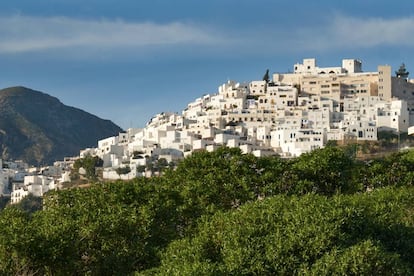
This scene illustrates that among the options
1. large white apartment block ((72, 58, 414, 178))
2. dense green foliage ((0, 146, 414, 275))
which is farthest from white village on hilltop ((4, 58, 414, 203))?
dense green foliage ((0, 146, 414, 275))

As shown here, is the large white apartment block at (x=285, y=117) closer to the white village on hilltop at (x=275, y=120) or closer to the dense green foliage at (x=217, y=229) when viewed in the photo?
the white village on hilltop at (x=275, y=120)

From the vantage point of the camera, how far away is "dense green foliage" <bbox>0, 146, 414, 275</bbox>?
18969 mm

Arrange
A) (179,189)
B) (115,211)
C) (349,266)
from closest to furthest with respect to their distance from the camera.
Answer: (349,266), (115,211), (179,189)

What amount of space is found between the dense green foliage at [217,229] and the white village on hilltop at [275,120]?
51.3 m

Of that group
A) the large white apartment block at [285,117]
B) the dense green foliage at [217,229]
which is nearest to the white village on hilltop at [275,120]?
the large white apartment block at [285,117]

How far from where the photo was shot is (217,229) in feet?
72.4

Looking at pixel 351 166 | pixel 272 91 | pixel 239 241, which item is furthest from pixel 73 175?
pixel 239 241

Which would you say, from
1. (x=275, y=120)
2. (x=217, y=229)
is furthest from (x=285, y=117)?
(x=217, y=229)

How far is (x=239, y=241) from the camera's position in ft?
65.0

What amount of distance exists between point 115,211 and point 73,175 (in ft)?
231

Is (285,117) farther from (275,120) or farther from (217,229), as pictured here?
(217,229)

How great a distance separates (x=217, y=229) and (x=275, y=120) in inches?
2887

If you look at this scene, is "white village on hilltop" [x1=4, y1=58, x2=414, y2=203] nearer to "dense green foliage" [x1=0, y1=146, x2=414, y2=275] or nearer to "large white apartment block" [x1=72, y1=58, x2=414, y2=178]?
"large white apartment block" [x1=72, y1=58, x2=414, y2=178]

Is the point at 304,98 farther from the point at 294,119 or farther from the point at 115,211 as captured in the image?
the point at 115,211
